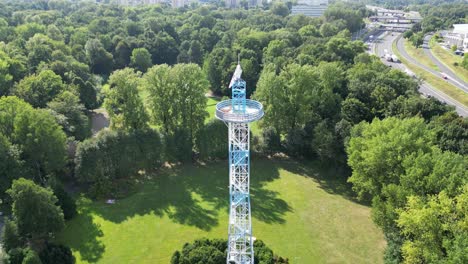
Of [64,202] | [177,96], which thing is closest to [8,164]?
[64,202]

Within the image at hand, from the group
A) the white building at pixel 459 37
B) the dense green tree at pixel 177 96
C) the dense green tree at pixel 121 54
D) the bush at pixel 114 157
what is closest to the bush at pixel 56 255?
the bush at pixel 114 157

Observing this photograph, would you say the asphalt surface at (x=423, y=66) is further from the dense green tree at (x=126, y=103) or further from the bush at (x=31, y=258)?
the bush at (x=31, y=258)

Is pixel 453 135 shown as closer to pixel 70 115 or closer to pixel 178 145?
pixel 178 145

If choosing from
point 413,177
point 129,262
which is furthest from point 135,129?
point 413,177

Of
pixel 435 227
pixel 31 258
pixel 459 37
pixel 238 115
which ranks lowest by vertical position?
pixel 31 258

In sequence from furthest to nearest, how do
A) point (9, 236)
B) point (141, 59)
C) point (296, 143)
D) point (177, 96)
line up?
point (141, 59) < point (296, 143) < point (177, 96) < point (9, 236)

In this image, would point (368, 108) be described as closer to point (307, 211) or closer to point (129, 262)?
point (307, 211)

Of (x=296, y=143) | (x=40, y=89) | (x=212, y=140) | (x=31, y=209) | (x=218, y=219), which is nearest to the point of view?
(x=31, y=209)
